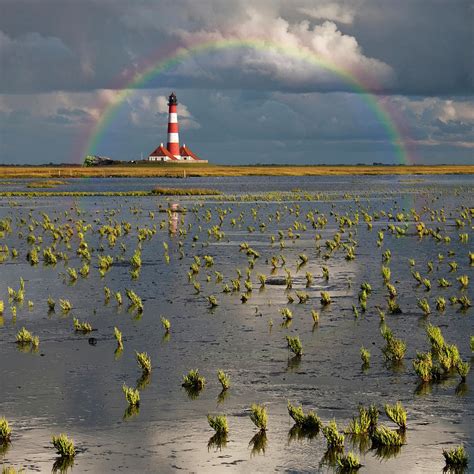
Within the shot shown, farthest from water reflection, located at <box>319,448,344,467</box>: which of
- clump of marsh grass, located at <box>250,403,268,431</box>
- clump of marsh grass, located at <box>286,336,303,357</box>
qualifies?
clump of marsh grass, located at <box>286,336,303,357</box>

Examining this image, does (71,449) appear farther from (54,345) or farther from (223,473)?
(54,345)

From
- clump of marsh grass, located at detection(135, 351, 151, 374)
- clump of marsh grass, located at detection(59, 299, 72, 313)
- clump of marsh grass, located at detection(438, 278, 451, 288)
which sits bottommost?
clump of marsh grass, located at detection(135, 351, 151, 374)

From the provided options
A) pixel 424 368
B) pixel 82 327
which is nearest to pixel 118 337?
pixel 82 327

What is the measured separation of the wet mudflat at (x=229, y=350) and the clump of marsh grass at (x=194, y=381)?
0.16 metres

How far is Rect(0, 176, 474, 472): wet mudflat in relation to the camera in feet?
44.1

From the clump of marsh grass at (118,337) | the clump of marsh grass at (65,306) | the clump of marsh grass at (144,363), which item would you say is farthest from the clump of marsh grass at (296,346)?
the clump of marsh grass at (65,306)

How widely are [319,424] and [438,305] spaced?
Result: 11.5 m

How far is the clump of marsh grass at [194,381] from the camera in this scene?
16812 millimetres

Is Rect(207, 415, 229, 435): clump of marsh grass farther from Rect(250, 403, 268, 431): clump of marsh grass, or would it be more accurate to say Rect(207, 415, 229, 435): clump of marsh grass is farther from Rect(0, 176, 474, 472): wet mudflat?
Rect(250, 403, 268, 431): clump of marsh grass

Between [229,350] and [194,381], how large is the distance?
316 cm

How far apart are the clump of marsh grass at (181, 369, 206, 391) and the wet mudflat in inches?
6.2

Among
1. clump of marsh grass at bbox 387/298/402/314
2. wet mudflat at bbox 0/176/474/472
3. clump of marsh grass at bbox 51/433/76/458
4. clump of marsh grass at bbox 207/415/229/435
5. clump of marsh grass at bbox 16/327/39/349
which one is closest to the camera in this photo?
clump of marsh grass at bbox 51/433/76/458

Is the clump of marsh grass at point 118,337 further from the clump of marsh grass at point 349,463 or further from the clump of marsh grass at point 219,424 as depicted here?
the clump of marsh grass at point 349,463

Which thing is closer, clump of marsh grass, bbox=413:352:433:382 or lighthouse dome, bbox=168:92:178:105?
clump of marsh grass, bbox=413:352:433:382
